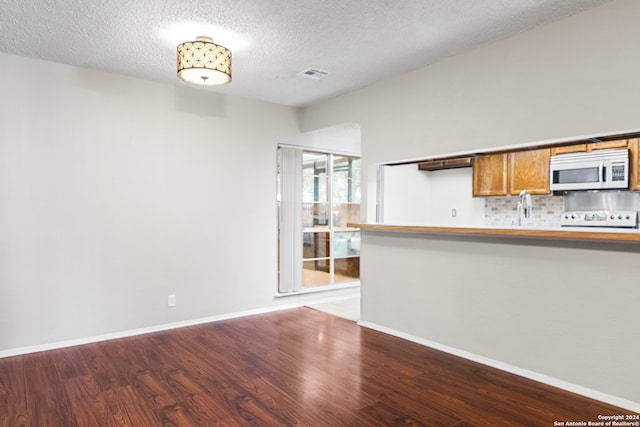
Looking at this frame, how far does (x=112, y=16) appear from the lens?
104 inches

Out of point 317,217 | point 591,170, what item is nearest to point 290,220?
point 317,217

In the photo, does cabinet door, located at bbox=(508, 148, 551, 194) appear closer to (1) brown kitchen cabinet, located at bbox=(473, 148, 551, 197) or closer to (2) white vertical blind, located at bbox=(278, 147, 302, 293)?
(1) brown kitchen cabinet, located at bbox=(473, 148, 551, 197)

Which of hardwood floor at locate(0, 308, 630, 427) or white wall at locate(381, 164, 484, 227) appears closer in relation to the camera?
hardwood floor at locate(0, 308, 630, 427)

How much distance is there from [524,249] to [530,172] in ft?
5.91

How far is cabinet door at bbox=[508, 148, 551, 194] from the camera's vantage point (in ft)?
14.0

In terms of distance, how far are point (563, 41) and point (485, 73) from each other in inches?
22.6

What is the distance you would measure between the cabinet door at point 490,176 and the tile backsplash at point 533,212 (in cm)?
20

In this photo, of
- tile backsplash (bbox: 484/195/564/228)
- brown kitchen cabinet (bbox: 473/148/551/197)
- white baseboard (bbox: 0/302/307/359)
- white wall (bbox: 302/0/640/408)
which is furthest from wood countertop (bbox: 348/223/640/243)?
white baseboard (bbox: 0/302/307/359)

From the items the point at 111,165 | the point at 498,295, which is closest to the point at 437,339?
the point at 498,295

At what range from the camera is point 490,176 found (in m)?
4.71

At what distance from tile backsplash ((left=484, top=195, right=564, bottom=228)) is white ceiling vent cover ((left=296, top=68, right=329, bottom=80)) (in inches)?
102

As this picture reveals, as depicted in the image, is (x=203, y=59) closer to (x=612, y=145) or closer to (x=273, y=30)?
(x=273, y=30)

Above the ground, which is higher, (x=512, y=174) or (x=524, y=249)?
(x=512, y=174)

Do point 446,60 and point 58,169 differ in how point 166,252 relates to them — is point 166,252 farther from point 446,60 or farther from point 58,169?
point 446,60
